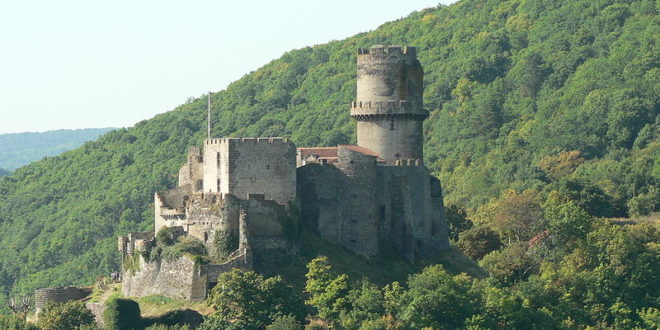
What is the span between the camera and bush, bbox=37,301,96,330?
260 feet

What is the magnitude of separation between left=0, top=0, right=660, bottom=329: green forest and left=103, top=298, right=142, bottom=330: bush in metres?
3.76

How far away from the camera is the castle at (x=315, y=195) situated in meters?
80.9

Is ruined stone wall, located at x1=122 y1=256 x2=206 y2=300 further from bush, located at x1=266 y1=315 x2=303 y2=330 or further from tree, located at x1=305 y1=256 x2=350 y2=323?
tree, located at x1=305 y1=256 x2=350 y2=323

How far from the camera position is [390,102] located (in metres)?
89.4

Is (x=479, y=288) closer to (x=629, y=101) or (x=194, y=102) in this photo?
(x=629, y=101)

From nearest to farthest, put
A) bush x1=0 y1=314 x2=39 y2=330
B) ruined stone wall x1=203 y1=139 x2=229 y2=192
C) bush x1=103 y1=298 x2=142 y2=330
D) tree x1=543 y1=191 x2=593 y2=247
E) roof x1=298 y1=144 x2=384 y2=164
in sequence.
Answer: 1. bush x1=103 y1=298 x2=142 y2=330
2. bush x1=0 y1=314 x2=39 y2=330
3. ruined stone wall x1=203 y1=139 x2=229 y2=192
4. roof x1=298 y1=144 x2=384 y2=164
5. tree x1=543 y1=191 x2=593 y2=247

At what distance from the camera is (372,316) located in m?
78.2

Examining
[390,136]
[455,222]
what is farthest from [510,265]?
[455,222]

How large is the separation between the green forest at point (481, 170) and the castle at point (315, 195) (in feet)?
8.90

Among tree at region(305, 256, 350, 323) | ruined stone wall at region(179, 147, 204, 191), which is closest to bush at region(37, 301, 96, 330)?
ruined stone wall at region(179, 147, 204, 191)

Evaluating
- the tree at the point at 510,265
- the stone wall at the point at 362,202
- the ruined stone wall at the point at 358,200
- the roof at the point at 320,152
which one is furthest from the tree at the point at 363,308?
the tree at the point at 510,265

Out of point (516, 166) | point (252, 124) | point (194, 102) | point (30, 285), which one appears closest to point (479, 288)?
point (516, 166)

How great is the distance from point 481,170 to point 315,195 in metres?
53.6

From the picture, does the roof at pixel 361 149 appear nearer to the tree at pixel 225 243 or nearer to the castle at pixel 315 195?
the castle at pixel 315 195
